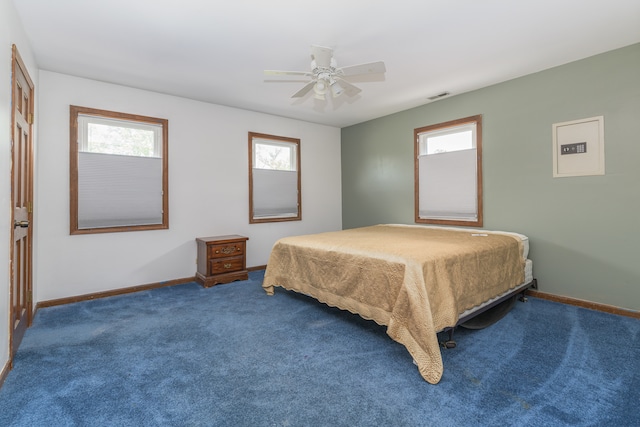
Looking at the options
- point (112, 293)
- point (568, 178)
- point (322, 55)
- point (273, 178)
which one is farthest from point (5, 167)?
point (568, 178)

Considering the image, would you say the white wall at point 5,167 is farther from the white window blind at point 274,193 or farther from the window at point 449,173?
the window at point 449,173

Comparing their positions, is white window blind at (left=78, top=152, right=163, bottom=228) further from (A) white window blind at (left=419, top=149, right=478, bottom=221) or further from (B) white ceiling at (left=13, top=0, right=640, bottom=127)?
(A) white window blind at (left=419, top=149, right=478, bottom=221)

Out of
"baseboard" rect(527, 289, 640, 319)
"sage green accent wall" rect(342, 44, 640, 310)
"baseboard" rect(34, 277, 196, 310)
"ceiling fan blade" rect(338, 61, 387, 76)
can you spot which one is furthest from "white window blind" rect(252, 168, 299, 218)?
"baseboard" rect(527, 289, 640, 319)

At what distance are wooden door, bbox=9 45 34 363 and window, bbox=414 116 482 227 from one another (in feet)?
14.6

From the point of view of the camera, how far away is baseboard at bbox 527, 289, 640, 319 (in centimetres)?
294

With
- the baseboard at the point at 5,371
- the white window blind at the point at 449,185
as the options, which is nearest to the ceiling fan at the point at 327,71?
the white window blind at the point at 449,185

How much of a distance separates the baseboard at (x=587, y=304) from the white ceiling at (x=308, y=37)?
252 cm

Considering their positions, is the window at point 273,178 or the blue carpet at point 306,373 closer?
the blue carpet at point 306,373

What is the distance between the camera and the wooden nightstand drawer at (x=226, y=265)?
4.09 metres

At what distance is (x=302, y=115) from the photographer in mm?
5176

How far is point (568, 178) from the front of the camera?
131 inches

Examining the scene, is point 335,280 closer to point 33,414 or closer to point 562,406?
point 562,406

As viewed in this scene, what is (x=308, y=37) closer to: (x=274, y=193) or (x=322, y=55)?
(x=322, y=55)

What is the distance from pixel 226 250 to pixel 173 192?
3.47 feet
